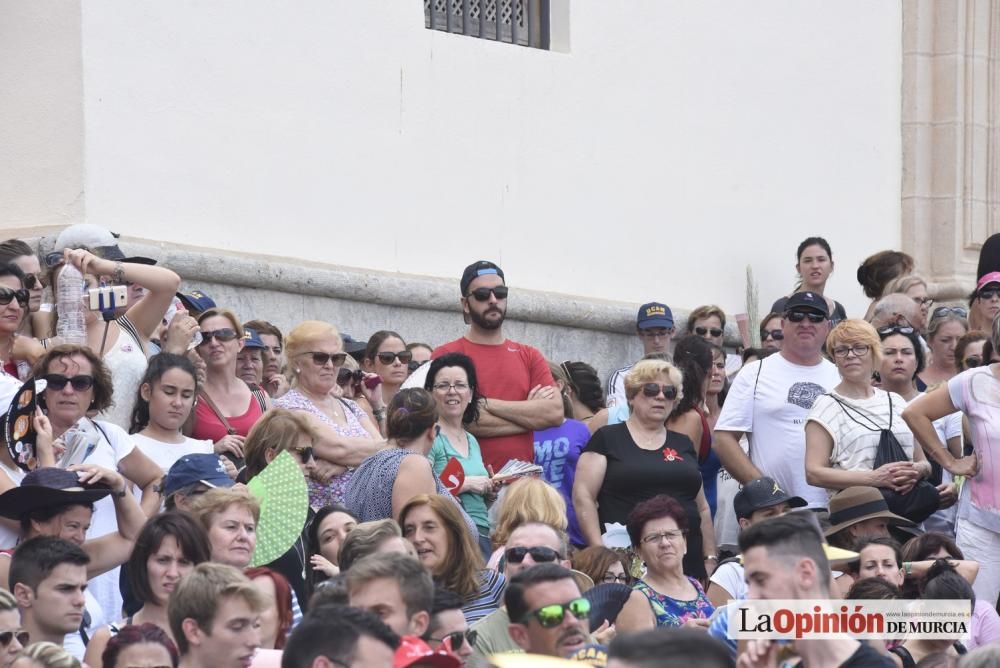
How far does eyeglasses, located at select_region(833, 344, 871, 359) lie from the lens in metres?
10.9

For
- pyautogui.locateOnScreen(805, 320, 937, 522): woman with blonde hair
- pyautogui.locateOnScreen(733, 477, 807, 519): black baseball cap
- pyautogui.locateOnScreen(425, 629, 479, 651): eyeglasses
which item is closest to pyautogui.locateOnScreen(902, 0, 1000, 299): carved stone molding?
pyautogui.locateOnScreen(805, 320, 937, 522): woman with blonde hair

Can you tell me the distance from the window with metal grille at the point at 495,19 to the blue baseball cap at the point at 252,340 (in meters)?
3.44

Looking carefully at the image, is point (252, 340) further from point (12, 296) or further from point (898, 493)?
point (898, 493)

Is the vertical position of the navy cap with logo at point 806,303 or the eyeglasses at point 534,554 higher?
the navy cap with logo at point 806,303

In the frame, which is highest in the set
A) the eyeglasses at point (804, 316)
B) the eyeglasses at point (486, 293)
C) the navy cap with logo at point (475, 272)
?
the navy cap with logo at point (475, 272)

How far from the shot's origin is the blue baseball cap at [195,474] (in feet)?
28.9

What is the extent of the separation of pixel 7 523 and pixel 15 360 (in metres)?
1.44

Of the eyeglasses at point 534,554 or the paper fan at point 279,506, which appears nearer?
the paper fan at point 279,506

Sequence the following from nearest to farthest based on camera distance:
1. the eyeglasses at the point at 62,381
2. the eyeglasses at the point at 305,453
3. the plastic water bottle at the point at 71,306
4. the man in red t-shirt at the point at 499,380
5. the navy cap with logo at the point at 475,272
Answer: the eyeglasses at the point at 62,381
the eyeglasses at the point at 305,453
the plastic water bottle at the point at 71,306
the man in red t-shirt at the point at 499,380
the navy cap with logo at the point at 475,272

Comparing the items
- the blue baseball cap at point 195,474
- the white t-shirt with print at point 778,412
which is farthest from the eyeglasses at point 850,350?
the blue baseball cap at point 195,474

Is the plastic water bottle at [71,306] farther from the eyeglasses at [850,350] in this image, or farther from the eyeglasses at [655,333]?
the eyeglasses at [655,333]

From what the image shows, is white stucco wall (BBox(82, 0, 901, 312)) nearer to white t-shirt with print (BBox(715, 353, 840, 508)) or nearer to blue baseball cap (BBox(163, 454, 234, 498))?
white t-shirt with print (BBox(715, 353, 840, 508))

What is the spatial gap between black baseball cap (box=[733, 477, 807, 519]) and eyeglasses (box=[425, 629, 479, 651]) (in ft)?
8.30

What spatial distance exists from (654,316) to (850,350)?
112 inches
